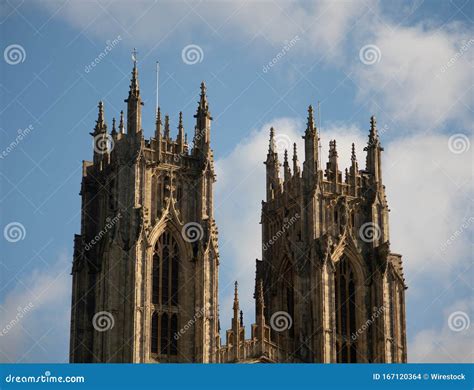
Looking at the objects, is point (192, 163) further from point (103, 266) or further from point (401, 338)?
point (401, 338)

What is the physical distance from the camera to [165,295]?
62656mm

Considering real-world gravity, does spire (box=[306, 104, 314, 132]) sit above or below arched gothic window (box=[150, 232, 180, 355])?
above
